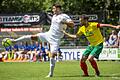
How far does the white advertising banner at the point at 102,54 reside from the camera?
28.4 metres

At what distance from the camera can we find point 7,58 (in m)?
29.5

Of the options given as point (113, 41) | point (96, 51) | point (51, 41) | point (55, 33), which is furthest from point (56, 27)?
point (113, 41)

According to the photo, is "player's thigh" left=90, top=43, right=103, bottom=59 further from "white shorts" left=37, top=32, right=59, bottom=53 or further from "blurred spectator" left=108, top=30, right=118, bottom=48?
"blurred spectator" left=108, top=30, right=118, bottom=48

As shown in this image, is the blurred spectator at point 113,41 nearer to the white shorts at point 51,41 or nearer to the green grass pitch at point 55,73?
the green grass pitch at point 55,73

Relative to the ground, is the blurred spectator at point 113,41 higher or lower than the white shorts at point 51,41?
lower

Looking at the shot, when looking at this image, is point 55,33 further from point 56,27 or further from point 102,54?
point 102,54

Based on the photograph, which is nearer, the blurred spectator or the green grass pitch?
the green grass pitch

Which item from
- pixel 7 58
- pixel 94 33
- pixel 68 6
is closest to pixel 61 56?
pixel 7 58

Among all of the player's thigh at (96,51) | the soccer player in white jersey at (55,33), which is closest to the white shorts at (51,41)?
the soccer player in white jersey at (55,33)

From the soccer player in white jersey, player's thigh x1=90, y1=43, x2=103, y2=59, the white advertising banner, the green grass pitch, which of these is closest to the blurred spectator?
the white advertising banner

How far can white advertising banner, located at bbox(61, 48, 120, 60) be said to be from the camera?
2838 cm

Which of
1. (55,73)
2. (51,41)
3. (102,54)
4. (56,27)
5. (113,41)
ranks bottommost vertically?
(102,54)

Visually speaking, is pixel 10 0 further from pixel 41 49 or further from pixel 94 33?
pixel 94 33

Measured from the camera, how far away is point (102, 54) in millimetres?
28656
